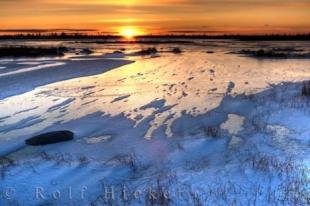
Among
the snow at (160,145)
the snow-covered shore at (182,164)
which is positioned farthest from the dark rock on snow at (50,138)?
the snow-covered shore at (182,164)

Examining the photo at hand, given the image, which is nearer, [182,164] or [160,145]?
[182,164]

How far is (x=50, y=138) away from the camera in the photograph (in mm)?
11109

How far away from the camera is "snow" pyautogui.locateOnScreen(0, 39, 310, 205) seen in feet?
25.0

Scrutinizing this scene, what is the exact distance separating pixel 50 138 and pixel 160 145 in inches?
102

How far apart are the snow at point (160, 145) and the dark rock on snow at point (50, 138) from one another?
0.19 metres

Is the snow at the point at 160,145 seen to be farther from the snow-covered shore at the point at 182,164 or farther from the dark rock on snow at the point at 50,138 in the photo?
the dark rock on snow at the point at 50,138

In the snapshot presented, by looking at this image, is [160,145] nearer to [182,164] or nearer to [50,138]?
[182,164]

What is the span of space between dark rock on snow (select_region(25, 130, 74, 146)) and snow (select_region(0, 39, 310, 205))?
195 millimetres

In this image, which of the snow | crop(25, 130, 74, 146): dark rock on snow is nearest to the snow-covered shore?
the snow

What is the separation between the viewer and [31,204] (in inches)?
296

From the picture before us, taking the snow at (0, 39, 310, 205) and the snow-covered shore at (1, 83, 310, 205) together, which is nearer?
the snow-covered shore at (1, 83, 310, 205)

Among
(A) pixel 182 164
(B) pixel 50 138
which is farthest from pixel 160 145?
(B) pixel 50 138

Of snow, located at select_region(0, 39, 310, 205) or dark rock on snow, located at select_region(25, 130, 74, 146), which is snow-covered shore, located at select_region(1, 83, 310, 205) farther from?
dark rock on snow, located at select_region(25, 130, 74, 146)

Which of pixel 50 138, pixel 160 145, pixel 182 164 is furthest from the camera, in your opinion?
pixel 50 138
